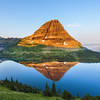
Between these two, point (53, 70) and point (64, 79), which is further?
point (53, 70)

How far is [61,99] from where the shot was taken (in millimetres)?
39312

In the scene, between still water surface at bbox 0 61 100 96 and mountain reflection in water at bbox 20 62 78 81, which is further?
mountain reflection in water at bbox 20 62 78 81

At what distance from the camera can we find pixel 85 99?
127 ft

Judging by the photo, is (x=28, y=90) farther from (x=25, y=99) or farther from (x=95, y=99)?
(x=95, y=99)

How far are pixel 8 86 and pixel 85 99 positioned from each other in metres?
30.8

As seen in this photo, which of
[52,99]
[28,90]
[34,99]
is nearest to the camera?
[34,99]

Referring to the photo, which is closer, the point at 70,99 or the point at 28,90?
the point at 70,99

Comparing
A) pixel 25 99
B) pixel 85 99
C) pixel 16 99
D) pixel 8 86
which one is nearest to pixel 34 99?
pixel 25 99

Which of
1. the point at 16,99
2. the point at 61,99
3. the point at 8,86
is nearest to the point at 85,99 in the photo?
the point at 61,99

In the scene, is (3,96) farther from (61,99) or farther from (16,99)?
(61,99)

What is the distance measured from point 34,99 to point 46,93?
887 cm

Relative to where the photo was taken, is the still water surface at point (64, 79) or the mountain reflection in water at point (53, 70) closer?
the still water surface at point (64, 79)

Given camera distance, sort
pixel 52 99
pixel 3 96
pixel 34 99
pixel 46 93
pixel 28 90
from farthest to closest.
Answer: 1. pixel 28 90
2. pixel 46 93
3. pixel 52 99
4. pixel 34 99
5. pixel 3 96

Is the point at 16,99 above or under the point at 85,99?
above
